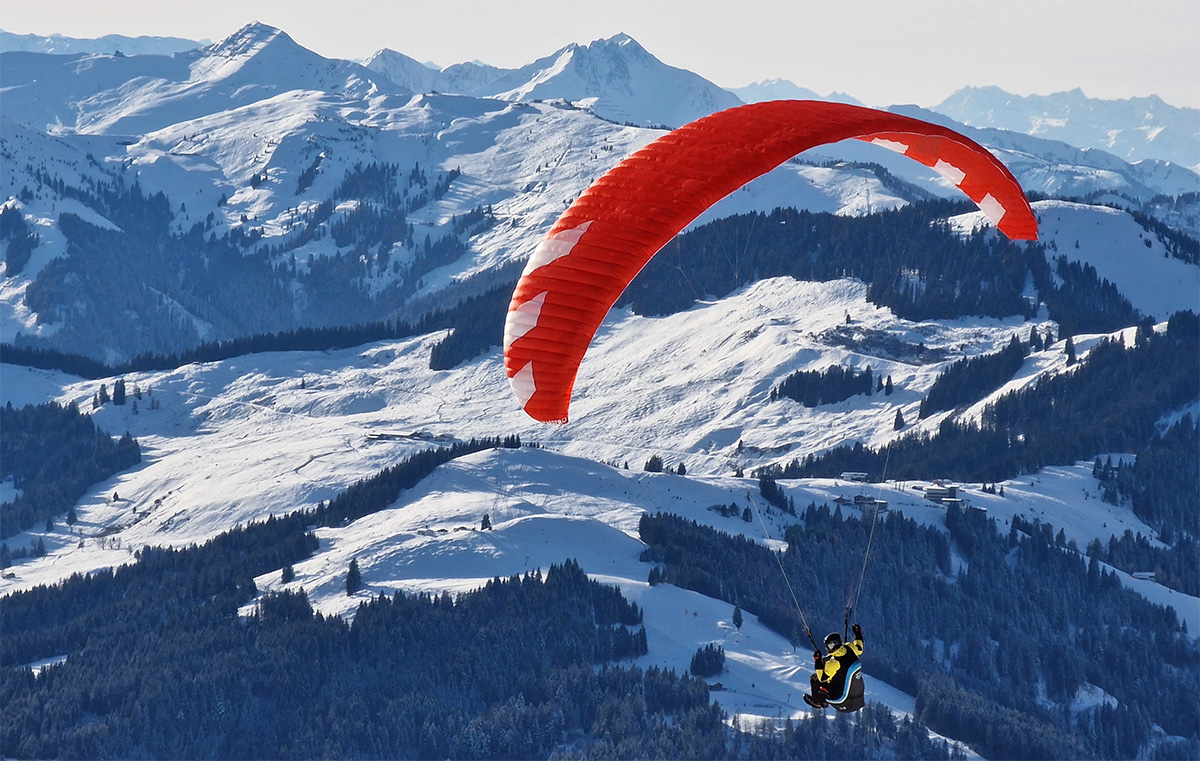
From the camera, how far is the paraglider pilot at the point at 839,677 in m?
38.2

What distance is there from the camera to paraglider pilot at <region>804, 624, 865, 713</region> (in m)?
38.2

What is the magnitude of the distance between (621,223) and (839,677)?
39.1 feet

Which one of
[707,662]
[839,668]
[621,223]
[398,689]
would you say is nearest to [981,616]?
[707,662]

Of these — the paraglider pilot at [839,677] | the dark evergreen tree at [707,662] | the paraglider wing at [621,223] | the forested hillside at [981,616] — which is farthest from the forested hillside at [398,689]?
the paraglider pilot at [839,677]

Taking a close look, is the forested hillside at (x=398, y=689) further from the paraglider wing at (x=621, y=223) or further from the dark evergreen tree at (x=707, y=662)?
the paraglider wing at (x=621, y=223)

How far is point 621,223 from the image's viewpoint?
42.2 m

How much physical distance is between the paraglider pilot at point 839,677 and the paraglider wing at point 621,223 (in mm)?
8192

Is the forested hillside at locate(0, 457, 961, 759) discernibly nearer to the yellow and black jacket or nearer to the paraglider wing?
the paraglider wing

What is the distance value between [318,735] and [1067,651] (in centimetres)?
6128

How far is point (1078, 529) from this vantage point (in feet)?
550

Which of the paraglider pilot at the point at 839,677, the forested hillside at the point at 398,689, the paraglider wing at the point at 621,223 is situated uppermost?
the paraglider wing at the point at 621,223

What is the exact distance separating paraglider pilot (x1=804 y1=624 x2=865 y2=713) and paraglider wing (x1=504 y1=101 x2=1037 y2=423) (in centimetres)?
819

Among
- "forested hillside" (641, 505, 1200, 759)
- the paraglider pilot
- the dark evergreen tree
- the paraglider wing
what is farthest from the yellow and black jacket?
"forested hillside" (641, 505, 1200, 759)

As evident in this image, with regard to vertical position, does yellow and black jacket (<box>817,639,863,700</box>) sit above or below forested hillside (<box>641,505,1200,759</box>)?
above
